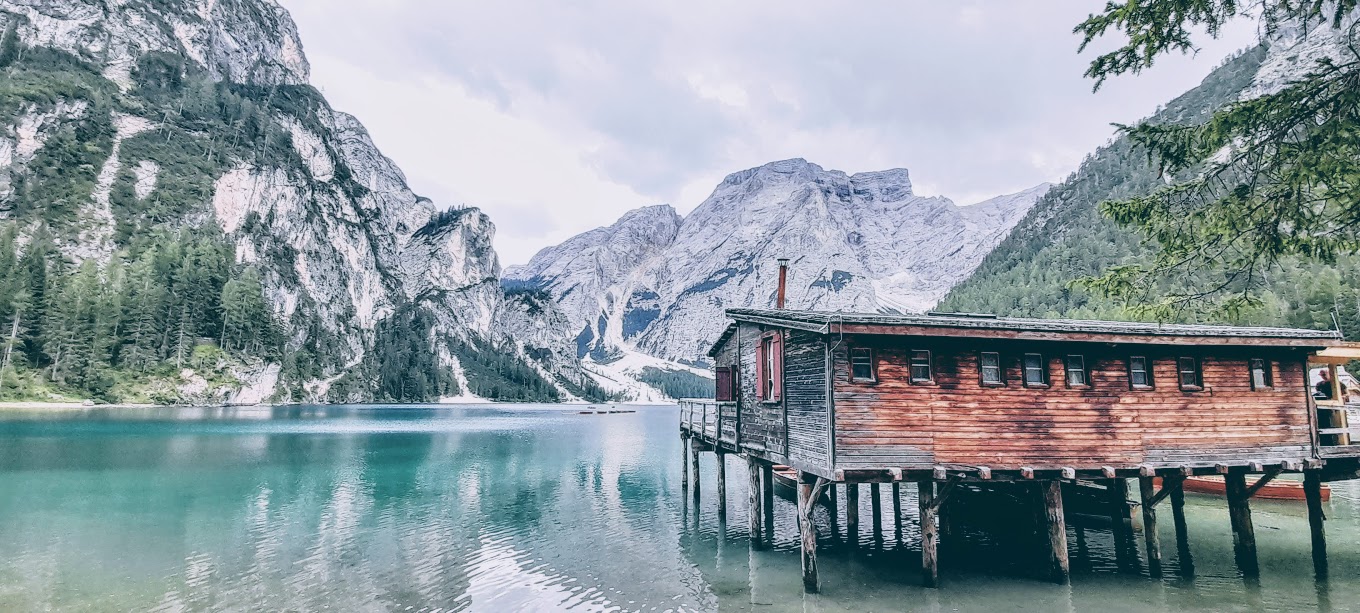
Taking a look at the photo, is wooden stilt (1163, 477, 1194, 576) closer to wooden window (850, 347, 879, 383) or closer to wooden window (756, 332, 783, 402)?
wooden window (850, 347, 879, 383)

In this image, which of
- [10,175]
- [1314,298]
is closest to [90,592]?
[1314,298]

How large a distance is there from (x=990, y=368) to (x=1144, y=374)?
532 centimetres

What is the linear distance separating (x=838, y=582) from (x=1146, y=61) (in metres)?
16.1

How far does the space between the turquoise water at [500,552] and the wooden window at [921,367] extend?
6240 millimetres

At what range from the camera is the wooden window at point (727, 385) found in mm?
27922

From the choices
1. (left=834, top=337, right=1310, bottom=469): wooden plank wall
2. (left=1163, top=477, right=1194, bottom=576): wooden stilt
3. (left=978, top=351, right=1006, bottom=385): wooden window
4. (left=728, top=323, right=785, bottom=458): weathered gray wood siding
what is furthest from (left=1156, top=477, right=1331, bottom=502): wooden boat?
(left=728, top=323, right=785, bottom=458): weathered gray wood siding

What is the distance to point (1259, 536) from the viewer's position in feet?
85.8

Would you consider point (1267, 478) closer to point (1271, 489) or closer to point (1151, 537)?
point (1151, 537)

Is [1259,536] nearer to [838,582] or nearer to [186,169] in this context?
[838,582]

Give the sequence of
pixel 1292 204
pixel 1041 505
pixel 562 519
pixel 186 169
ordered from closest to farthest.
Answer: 1. pixel 1292 204
2. pixel 1041 505
3. pixel 562 519
4. pixel 186 169

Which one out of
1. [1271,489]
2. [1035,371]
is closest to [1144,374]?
[1035,371]

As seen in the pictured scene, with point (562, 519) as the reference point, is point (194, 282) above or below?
above

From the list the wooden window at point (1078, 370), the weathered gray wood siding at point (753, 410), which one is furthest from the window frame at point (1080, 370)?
the weathered gray wood siding at point (753, 410)

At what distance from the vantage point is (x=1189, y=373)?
21.0m
